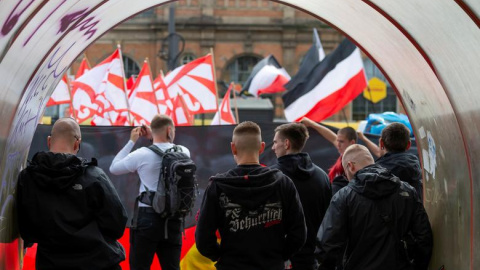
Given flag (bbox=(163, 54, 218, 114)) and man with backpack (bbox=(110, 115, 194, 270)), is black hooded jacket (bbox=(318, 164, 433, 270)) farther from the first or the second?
flag (bbox=(163, 54, 218, 114))

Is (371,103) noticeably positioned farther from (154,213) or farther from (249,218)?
(249,218)

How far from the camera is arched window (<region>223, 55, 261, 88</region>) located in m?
48.0

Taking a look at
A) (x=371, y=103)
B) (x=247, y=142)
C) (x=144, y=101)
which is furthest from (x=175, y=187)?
(x=371, y=103)

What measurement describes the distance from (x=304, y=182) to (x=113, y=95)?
9599mm

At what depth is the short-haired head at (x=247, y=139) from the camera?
18.3ft

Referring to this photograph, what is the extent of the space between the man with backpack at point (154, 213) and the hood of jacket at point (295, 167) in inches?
51.8

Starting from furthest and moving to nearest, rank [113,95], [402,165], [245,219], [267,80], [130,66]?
[130,66] < [267,80] < [113,95] < [402,165] < [245,219]

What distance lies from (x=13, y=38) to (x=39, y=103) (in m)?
2.21

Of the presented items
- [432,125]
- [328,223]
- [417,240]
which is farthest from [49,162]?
[432,125]

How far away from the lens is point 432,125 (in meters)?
6.59

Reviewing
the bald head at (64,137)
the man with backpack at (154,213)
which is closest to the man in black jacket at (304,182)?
the man with backpack at (154,213)

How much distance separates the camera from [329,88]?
576 inches

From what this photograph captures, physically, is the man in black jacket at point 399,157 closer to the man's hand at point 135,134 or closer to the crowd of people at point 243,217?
the crowd of people at point 243,217

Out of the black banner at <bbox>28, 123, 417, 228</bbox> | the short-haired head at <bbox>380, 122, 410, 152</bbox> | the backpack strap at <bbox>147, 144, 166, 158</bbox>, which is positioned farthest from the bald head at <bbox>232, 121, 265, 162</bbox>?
the black banner at <bbox>28, 123, 417, 228</bbox>
